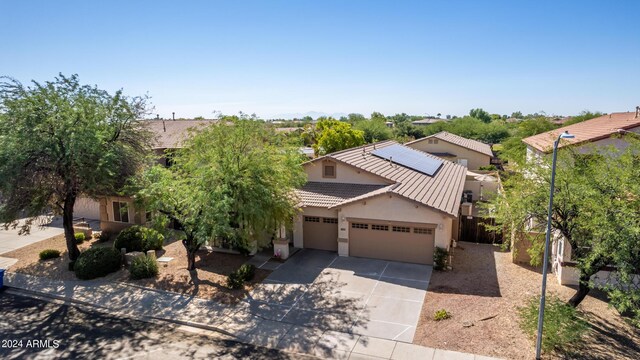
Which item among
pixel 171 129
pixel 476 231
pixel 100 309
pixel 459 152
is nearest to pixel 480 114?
pixel 459 152

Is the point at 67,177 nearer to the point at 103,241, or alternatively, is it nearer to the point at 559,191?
the point at 103,241

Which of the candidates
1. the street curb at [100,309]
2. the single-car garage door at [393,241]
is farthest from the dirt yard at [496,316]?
the street curb at [100,309]

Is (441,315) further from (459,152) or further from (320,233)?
(459,152)

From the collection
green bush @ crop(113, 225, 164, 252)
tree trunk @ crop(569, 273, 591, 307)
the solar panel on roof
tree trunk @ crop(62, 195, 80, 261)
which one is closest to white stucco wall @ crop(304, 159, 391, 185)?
the solar panel on roof

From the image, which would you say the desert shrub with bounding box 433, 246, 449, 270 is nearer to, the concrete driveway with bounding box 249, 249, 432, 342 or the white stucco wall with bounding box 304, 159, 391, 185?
the concrete driveway with bounding box 249, 249, 432, 342

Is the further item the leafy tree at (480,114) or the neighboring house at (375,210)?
the leafy tree at (480,114)

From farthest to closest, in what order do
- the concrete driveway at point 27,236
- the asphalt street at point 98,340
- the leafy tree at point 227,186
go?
Answer: the concrete driveway at point 27,236, the leafy tree at point 227,186, the asphalt street at point 98,340

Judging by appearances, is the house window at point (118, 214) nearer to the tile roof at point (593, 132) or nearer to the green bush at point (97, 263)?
the green bush at point (97, 263)

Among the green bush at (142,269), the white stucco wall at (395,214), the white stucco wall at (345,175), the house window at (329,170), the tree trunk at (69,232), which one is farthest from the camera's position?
the house window at (329,170)
